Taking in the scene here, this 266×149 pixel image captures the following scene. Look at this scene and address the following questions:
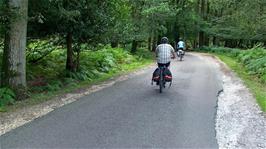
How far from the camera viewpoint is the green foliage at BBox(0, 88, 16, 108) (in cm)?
1042

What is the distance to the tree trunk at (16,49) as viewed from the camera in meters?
11.0

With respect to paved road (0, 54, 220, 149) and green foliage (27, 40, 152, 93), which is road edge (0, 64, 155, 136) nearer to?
paved road (0, 54, 220, 149)

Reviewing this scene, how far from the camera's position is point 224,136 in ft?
24.8

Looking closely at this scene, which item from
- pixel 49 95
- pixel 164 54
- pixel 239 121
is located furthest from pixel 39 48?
pixel 239 121

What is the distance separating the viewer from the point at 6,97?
1062 centimetres

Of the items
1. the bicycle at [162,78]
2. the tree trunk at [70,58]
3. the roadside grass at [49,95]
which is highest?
the tree trunk at [70,58]

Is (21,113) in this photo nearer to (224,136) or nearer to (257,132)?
(224,136)

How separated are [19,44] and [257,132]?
23.2 feet

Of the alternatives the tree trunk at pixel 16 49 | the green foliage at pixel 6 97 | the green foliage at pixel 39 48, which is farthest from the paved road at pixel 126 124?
the green foliage at pixel 39 48

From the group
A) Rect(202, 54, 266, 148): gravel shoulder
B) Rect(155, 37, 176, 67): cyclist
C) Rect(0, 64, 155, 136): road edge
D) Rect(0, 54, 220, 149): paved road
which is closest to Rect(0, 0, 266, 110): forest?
Rect(0, 64, 155, 136): road edge

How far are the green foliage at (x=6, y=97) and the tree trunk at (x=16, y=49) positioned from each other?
1.07 ft

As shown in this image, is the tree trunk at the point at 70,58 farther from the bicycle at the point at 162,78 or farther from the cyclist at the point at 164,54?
the bicycle at the point at 162,78

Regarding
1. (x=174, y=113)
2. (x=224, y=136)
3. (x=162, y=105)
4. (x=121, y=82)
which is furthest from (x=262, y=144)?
(x=121, y=82)

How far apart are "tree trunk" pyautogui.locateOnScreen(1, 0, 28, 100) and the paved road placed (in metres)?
2.01
